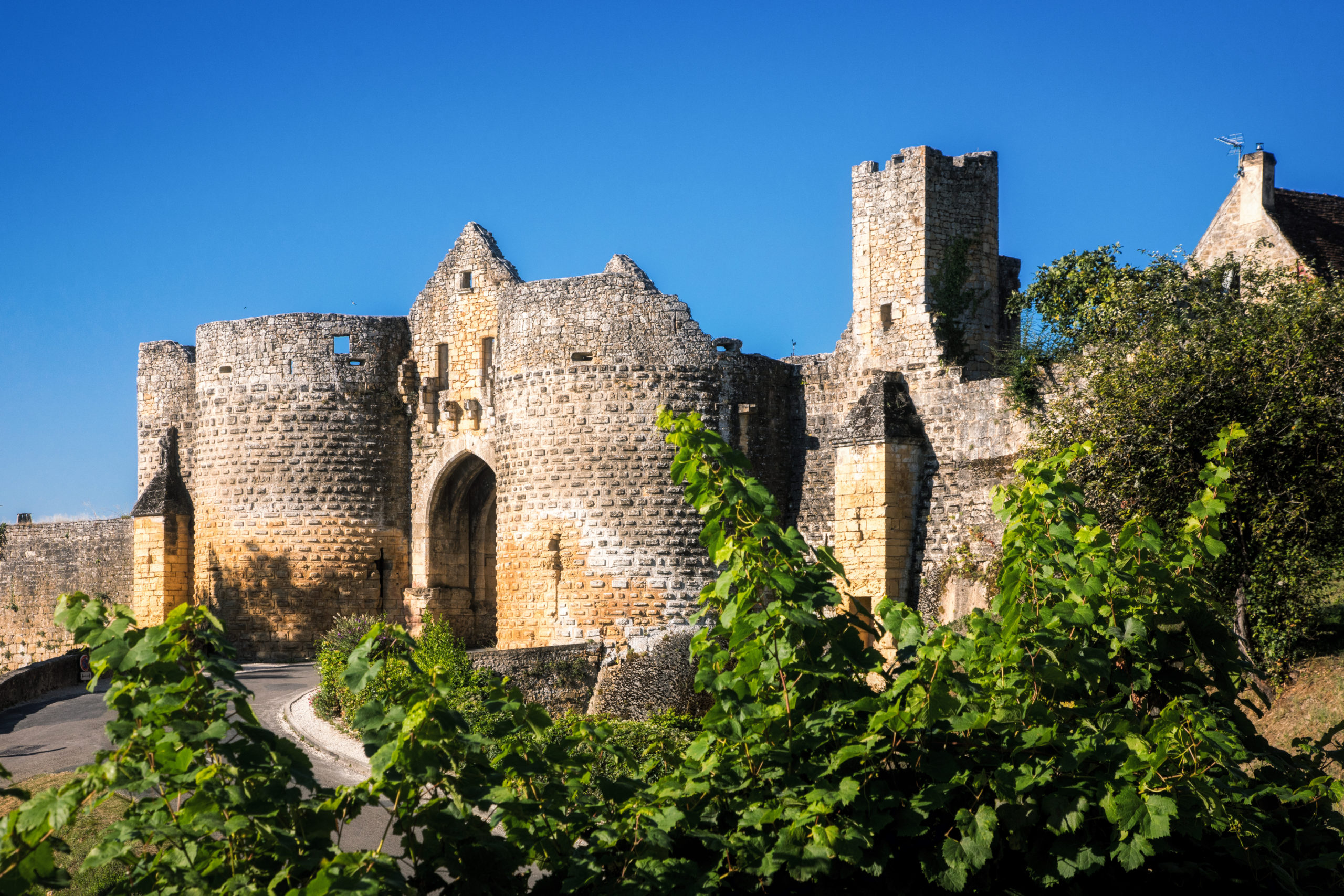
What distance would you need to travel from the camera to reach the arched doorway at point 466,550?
22.0m

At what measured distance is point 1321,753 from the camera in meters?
4.68

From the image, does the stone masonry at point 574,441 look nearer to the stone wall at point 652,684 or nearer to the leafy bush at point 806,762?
the stone wall at point 652,684

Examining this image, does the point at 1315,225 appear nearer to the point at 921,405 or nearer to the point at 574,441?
the point at 921,405

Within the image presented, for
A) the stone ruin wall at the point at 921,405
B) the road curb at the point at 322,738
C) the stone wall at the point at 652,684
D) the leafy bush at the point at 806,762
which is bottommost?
the road curb at the point at 322,738

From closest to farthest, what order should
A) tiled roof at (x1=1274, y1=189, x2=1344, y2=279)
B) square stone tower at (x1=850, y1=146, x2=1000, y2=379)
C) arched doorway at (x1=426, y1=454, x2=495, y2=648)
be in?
1. square stone tower at (x1=850, y1=146, x2=1000, y2=379)
2. tiled roof at (x1=1274, y1=189, x2=1344, y2=279)
3. arched doorway at (x1=426, y1=454, x2=495, y2=648)

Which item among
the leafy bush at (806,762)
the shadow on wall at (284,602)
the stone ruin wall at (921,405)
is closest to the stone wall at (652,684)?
the stone ruin wall at (921,405)

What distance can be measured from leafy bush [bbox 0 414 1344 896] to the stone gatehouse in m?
9.23

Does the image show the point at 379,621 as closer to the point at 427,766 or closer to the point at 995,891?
the point at 427,766

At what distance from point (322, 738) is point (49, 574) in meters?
16.8

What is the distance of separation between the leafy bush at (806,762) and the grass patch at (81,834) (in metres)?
4.69

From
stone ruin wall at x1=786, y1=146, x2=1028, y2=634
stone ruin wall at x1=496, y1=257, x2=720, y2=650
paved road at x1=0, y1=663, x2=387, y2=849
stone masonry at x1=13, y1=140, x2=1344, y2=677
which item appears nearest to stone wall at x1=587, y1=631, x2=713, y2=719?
stone masonry at x1=13, y1=140, x2=1344, y2=677

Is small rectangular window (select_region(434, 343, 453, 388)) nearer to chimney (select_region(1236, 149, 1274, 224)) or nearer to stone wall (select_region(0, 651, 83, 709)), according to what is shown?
stone wall (select_region(0, 651, 83, 709))

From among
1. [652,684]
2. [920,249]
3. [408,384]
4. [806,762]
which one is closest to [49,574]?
[408,384]

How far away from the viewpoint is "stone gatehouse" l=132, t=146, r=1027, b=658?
56.1 feet
